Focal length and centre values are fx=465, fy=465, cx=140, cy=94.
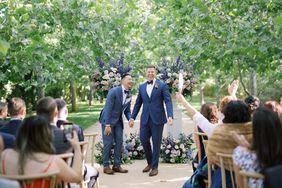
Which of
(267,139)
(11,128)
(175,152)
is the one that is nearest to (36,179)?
(267,139)

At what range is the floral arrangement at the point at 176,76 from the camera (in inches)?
348

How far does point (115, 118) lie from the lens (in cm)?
812

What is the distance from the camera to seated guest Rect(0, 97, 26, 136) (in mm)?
5016

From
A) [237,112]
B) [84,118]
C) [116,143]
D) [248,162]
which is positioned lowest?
[84,118]

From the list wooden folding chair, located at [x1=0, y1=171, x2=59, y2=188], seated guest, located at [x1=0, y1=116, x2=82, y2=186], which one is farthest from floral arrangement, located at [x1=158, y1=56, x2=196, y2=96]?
wooden folding chair, located at [x1=0, y1=171, x2=59, y2=188]

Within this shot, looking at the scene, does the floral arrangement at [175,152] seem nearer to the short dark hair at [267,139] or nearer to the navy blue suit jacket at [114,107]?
the navy blue suit jacket at [114,107]

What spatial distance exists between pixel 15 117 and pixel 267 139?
2.90m

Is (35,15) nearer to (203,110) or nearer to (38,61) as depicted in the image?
(38,61)

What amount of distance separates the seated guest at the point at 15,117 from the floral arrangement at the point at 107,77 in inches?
145

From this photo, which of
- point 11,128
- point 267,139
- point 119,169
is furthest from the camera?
point 119,169

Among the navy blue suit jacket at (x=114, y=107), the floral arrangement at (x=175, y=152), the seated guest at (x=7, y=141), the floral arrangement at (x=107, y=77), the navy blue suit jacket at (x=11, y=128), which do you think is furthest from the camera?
the floral arrangement at (x=175, y=152)

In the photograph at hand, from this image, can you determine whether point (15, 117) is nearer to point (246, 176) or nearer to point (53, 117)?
point (53, 117)

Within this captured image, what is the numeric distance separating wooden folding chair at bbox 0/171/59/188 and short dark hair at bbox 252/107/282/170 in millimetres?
1457

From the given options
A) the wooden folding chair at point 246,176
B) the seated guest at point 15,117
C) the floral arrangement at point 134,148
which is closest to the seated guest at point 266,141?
the wooden folding chair at point 246,176
